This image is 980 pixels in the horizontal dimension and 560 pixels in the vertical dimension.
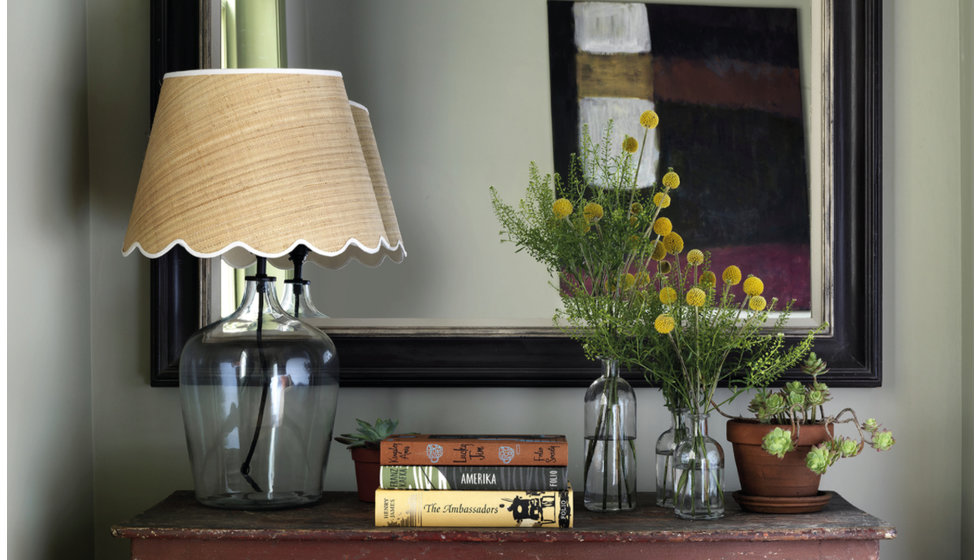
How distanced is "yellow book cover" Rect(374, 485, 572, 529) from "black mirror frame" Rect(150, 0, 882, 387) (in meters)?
0.36

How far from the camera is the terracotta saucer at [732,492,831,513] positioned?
4.36 feet

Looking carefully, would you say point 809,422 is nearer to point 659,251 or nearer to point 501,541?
point 659,251

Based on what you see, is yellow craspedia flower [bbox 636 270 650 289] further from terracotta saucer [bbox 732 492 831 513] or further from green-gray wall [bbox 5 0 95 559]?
green-gray wall [bbox 5 0 95 559]

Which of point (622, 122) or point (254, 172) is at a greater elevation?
point (622, 122)

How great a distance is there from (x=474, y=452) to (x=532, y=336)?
0.36 metres

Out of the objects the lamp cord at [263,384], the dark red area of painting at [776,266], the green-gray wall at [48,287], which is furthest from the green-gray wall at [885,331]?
the lamp cord at [263,384]

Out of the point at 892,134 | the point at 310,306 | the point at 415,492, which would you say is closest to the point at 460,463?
the point at 415,492

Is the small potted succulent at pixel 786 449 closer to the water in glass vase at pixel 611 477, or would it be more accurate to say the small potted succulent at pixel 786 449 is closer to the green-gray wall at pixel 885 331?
the water in glass vase at pixel 611 477

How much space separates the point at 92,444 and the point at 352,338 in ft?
1.62

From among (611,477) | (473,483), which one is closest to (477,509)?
(473,483)

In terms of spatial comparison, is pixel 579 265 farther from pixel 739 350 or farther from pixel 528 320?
pixel 739 350

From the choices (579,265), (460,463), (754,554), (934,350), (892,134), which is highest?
(892,134)

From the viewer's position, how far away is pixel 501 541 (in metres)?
1.22

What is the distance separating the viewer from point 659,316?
1.29m
